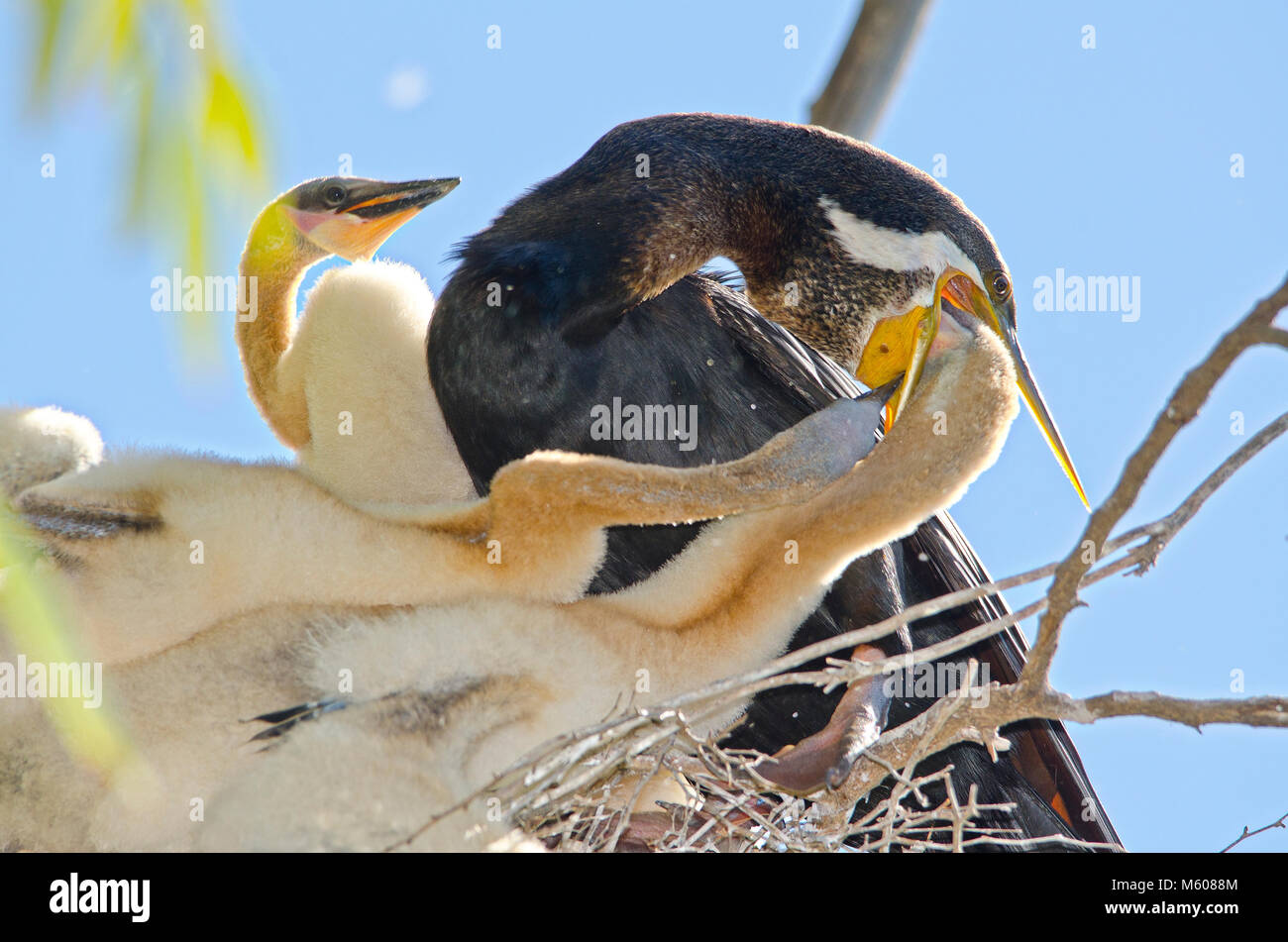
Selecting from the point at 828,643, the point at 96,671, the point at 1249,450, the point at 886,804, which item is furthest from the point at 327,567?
the point at 1249,450

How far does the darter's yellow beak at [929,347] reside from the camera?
9.47 ft

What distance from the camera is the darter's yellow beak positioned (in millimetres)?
2887

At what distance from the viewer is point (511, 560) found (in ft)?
7.82

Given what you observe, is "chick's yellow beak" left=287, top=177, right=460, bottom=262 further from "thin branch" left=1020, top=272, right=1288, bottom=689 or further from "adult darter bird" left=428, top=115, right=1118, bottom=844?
"thin branch" left=1020, top=272, right=1288, bottom=689

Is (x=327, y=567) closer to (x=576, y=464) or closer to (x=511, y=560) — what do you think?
(x=511, y=560)

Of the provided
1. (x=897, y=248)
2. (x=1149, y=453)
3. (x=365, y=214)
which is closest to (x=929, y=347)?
(x=897, y=248)

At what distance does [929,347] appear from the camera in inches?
113

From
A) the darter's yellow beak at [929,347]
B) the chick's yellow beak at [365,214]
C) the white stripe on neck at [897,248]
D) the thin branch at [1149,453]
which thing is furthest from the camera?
the chick's yellow beak at [365,214]

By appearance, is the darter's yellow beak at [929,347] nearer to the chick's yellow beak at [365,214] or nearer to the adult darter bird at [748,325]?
the adult darter bird at [748,325]

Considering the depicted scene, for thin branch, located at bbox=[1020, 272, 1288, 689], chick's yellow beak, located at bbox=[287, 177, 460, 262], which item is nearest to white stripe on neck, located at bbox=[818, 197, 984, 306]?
chick's yellow beak, located at bbox=[287, 177, 460, 262]

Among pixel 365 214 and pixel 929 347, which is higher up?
pixel 365 214

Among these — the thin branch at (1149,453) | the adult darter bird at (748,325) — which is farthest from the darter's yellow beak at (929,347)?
the thin branch at (1149,453)

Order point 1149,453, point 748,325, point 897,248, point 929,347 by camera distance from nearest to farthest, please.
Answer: point 1149,453, point 929,347, point 897,248, point 748,325

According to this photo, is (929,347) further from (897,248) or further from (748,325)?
(748,325)
